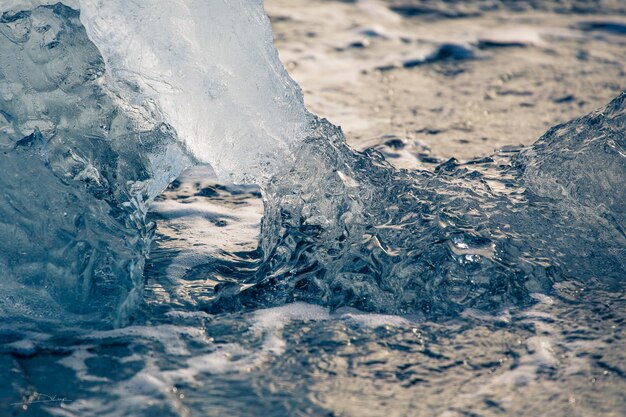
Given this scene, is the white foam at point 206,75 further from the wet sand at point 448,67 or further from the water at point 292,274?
the wet sand at point 448,67

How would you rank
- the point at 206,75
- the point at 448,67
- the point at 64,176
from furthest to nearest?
the point at 448,67
the point at 206,75
the point at 64,176

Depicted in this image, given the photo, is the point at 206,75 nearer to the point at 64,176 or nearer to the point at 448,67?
the point at 64,176

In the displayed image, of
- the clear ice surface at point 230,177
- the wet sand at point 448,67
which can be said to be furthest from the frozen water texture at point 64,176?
the wet sand at point 448,67

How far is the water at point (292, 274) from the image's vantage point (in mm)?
2641

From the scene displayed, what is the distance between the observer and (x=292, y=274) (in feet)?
10.6

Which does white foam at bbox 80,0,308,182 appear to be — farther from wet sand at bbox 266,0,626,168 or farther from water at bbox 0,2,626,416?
wet sand at bbox 266,0,626,168

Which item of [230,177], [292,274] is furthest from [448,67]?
[292,274]

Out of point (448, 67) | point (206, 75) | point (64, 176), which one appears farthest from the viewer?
point (448, 67)

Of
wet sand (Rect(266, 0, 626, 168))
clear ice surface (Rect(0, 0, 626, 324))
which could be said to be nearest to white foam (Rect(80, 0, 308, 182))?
clear ice surface (Rect(0, 0, 626, 324))

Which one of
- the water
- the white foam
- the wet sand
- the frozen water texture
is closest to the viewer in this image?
the water

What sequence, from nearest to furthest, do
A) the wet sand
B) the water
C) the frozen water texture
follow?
1. the water
2. the frozen water texture
3. the wet sand

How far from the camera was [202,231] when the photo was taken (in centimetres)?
365

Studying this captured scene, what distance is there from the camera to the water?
Result: 104 inches

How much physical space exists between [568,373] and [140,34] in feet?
6.25
